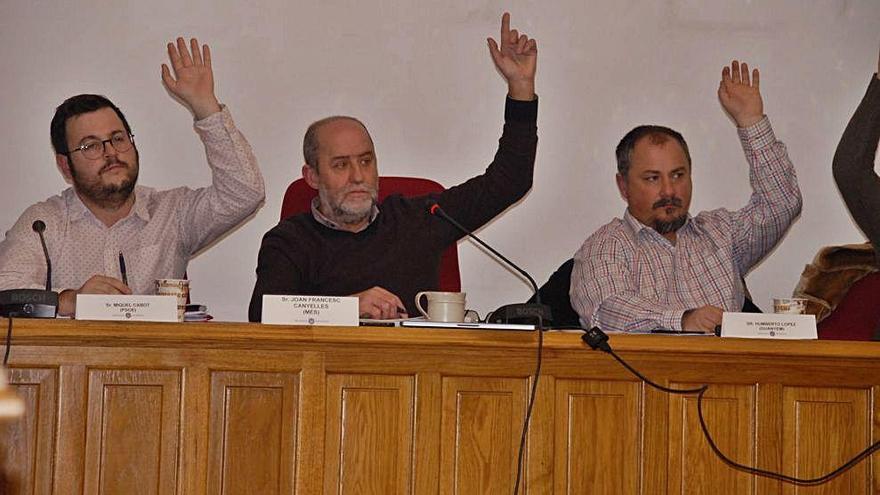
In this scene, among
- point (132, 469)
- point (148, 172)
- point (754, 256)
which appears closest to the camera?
point (132, 469)

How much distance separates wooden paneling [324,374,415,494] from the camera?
81.8 inches

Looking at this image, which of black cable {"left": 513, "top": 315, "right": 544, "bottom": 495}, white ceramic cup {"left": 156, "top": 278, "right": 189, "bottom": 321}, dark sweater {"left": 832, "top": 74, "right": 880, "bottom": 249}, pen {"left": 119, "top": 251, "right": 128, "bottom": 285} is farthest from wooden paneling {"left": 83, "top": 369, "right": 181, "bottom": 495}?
dark sweater {"left": 832, "top": 74, "right": 880, "bottom": 249}

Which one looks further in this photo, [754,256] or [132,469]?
[754,256]

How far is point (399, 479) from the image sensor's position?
210cm

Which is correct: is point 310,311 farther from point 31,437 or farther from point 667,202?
point 667,202

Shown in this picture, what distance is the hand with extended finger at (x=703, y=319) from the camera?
250 centimetres

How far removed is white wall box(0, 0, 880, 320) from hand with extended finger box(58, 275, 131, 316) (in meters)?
1.10

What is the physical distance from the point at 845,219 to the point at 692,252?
954 mm

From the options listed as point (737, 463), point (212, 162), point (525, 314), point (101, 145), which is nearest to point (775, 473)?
point (737, 463)

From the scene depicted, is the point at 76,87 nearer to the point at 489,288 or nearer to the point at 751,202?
the point at 489,288

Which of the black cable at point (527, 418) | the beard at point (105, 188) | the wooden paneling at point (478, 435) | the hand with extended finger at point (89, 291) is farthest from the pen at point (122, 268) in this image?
the black cable at point (527, 418)

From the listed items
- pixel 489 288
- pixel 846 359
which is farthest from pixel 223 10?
pixel 846 359

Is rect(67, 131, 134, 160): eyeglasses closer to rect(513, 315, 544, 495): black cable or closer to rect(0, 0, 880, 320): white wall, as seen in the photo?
rect(0, 0, 880, 320): white wall

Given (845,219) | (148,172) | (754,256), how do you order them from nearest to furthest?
(754,256) → (148,172) → (845,219)
